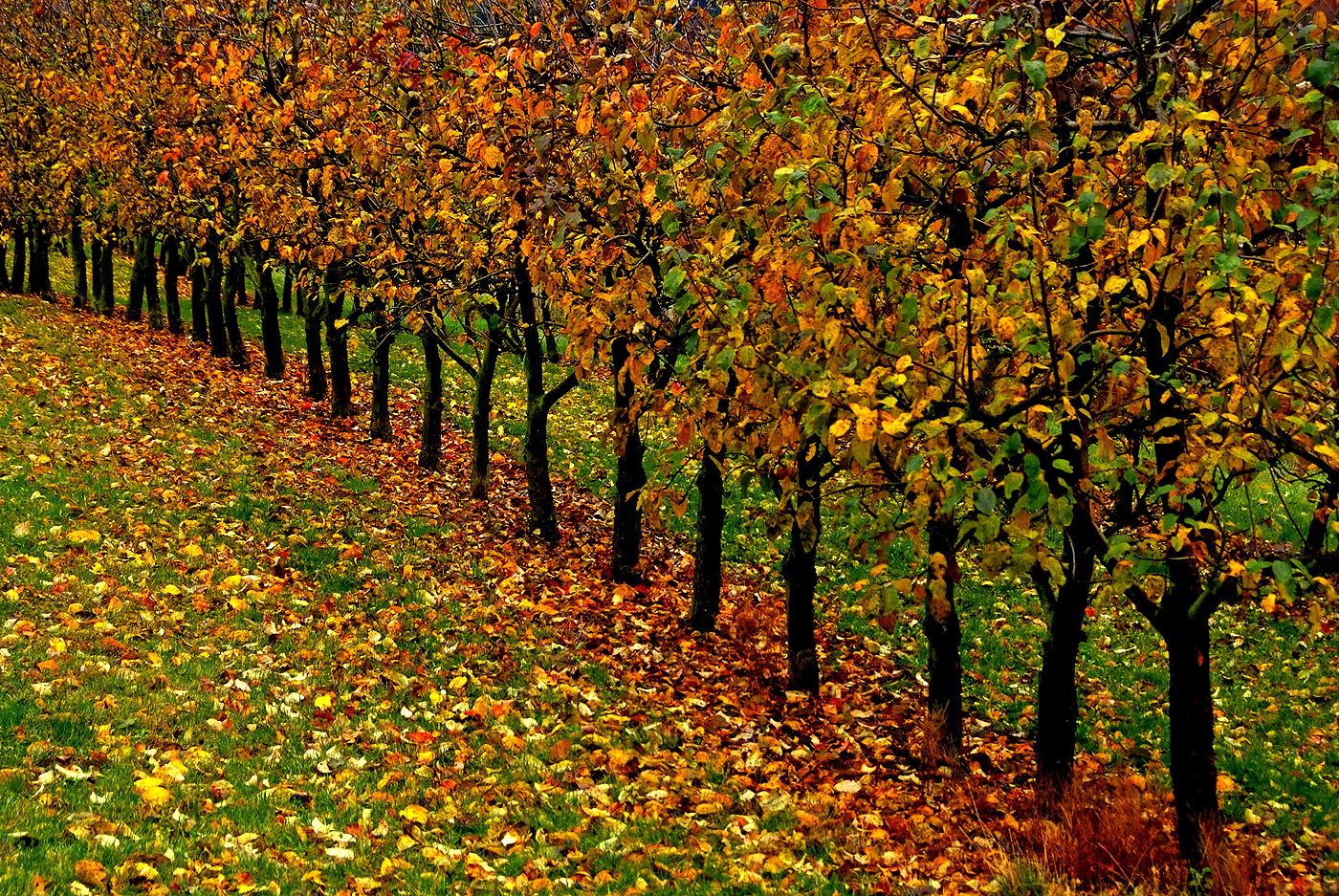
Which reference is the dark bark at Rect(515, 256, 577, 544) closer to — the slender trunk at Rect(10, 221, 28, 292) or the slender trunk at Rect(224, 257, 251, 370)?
the slender trunk at Rect(224, 257, 251, 370)

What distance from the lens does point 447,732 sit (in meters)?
10.5

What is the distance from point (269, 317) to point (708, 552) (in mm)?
19646

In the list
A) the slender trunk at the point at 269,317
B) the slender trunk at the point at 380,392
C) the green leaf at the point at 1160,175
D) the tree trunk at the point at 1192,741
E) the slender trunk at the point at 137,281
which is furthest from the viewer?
the slender trunk at the point at 137,281

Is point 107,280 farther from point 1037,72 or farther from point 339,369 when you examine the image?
point 1037,72

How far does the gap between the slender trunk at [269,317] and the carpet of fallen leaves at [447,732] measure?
10086 millimetres

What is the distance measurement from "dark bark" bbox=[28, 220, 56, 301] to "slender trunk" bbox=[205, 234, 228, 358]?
13.5 m

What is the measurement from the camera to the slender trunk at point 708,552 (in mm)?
15234

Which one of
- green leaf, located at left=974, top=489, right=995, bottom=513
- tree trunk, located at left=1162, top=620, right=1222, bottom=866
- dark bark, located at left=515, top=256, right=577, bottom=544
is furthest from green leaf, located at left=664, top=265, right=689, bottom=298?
dark bark, located at left=515, top=256, right=577, bottom=544

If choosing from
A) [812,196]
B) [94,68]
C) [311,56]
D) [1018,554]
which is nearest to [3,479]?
[311,56]

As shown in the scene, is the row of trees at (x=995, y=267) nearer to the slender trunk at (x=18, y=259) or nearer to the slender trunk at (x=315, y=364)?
the slender trunk at (x=315, y=364)

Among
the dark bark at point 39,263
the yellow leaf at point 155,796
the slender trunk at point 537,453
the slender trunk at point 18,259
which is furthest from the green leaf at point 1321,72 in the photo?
the slender trunk at point 18,259

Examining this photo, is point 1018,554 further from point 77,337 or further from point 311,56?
point 77,337

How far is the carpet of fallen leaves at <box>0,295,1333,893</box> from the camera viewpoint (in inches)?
305

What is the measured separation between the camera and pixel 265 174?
21.4m
